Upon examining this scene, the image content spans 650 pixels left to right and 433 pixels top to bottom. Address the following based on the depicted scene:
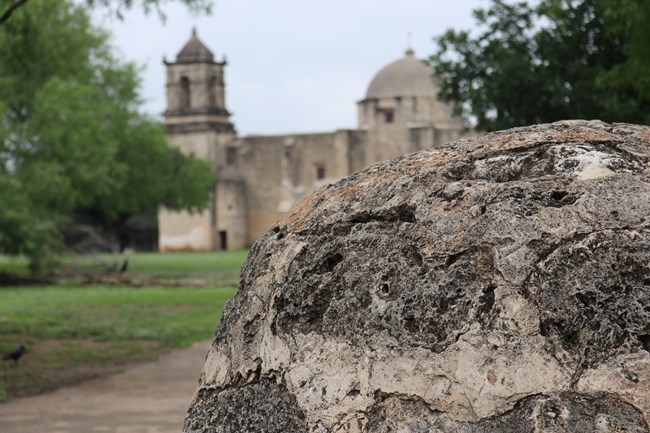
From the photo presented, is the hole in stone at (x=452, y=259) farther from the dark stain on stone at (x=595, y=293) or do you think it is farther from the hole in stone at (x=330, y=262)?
the hole in stone at (x=330, y=262)

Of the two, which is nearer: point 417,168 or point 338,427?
point 338,427

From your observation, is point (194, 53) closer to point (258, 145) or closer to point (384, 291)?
point (258, 145)

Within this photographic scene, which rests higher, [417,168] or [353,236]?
[417,168]

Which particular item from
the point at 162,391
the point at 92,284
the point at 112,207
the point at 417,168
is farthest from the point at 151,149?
the point at 417,168

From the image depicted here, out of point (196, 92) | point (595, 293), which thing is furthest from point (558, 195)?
point (196, 92)

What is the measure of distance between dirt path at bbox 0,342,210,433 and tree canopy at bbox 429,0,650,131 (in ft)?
37.3

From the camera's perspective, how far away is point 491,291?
3104 millimetres

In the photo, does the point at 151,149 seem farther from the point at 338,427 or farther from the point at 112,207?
the point at 338,427

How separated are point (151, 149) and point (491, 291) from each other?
3261 centimetres

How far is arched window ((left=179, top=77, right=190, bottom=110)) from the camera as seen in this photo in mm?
61844

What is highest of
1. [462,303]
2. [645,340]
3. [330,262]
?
[330,262]

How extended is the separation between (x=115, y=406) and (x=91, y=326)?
6.81m

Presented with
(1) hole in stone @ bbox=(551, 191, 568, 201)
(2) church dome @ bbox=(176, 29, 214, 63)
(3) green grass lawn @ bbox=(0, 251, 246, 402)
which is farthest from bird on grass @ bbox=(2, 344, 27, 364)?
(2) church dome @ bbox=(176, 29, 214, 63)

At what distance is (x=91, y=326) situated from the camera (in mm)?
15133
